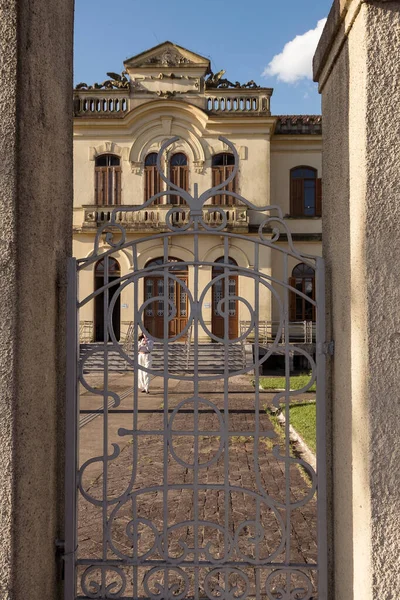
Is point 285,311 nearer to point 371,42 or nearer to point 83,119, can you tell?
point 371,42

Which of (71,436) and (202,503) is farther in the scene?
(202,503)

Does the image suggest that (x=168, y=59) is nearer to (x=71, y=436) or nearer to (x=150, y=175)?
(x=150, y=175)

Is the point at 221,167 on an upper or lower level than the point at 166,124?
lower

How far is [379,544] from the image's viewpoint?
6.93 feet

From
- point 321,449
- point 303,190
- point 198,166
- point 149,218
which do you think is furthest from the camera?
point 303,190

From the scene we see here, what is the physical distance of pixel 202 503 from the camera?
201 inches

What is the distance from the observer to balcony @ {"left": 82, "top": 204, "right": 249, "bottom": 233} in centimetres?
1975

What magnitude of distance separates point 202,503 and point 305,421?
143 inches

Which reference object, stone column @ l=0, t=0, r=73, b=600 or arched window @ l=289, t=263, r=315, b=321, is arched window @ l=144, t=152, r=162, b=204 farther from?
stone column @ l=0, t=0, r=73, b=600

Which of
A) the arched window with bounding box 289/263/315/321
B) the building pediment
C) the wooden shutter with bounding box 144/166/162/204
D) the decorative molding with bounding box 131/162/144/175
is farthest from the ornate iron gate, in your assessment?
the building pediment

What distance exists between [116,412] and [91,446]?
9.15ft

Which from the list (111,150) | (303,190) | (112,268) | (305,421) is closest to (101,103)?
(111,150)

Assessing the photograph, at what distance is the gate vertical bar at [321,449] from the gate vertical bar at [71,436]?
3.86 feet

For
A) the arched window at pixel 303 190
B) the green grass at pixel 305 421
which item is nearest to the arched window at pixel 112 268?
the arched window at pixel 303 190
